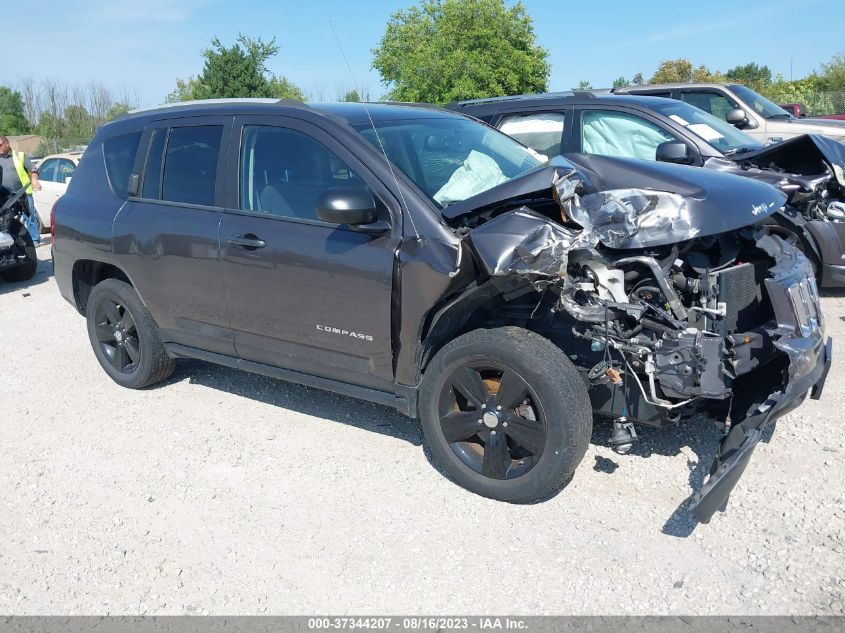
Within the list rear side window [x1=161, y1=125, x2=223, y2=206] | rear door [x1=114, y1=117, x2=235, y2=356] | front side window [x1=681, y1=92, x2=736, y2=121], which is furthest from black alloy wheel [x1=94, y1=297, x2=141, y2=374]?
front side window [x1=681, y1=92, x2=736, y2=121]

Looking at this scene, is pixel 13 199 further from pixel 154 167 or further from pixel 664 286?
pixel 664 286

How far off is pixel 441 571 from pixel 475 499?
1.95ft

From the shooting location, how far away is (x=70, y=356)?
21.4 ft

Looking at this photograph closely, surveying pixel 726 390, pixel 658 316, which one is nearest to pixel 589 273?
pixel 658 316

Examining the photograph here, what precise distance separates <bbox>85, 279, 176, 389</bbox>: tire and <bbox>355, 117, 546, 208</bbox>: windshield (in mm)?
2177

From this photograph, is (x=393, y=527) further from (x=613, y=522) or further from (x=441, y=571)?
(x=613, y=522)

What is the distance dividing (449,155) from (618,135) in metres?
3.14

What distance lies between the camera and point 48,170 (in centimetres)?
1402

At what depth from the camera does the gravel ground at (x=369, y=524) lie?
306 centimetres

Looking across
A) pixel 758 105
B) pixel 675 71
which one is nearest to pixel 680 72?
pixel 675 71

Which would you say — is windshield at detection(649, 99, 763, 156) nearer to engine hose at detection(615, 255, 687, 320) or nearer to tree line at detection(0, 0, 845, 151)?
engine hose at detection(615, 255, 687, 320)

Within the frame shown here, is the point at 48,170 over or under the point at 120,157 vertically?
under

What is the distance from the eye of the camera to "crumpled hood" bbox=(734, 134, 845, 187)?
20.0ft

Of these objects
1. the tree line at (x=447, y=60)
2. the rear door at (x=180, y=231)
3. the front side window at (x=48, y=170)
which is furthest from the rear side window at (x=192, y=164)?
the tree line at (x=447, y=60)
